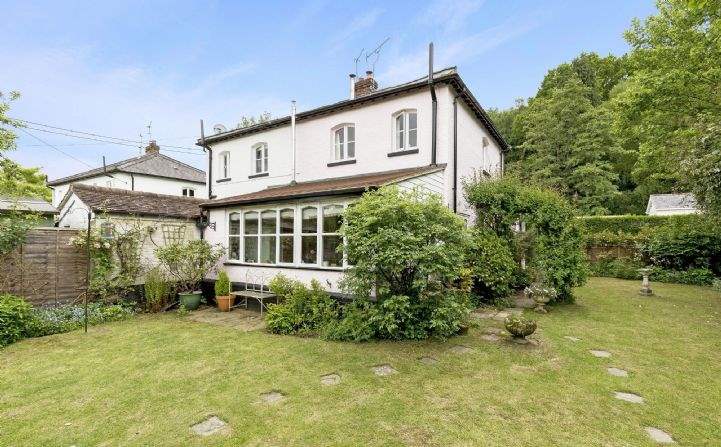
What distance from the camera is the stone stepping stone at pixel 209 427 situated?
3.68m

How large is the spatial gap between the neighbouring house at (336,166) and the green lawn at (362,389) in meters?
2.84

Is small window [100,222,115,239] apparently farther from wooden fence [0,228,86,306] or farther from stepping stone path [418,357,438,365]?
stepping stone path [418,357,438,365]

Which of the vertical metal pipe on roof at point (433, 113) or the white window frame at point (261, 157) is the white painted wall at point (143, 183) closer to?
the white window frame at point (261, 157)

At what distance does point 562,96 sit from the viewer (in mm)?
26344

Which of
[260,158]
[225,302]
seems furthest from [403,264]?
[260,158]

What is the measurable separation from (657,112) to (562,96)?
38.8ft

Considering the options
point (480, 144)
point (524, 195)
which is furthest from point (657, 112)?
point (524, 195)

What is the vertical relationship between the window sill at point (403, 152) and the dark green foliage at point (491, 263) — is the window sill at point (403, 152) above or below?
above

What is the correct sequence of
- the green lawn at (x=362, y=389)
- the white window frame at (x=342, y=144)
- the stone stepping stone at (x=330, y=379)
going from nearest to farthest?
the green lawn at (x=362, y=389), the stone stepping stone at (x=330, y=379), the white window frame at (x=342, y=144)

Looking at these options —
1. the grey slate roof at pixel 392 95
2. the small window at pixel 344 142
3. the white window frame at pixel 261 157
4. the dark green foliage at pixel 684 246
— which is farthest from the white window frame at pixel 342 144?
the dark green foliage at pixel 684 246

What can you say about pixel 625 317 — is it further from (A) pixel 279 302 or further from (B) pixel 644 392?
(A) pixel 279 302

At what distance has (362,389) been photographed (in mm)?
4637

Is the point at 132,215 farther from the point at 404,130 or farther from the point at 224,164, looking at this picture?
the point at 404,130

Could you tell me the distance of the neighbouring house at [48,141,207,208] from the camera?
22016 mm
